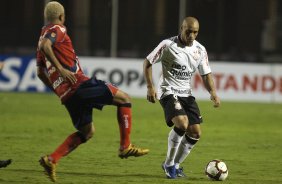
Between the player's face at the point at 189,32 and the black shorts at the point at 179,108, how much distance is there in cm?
73

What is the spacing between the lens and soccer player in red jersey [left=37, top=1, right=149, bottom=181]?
8180 millimetres

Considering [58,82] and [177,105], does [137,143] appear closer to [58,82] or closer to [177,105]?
[177,105]

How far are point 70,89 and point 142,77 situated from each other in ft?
46.4

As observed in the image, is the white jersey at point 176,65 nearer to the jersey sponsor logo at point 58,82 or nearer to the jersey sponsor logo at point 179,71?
the jersey sponsor logo at point 179,71

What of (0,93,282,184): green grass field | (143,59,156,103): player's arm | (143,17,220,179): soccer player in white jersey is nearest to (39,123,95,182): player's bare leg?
(0,93,282,184): green grass field

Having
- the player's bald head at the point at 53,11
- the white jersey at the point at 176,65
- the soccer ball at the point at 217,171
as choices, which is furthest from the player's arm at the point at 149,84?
the player's bald head at the point at 53,11

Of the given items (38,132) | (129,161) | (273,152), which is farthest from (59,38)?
(38,132)

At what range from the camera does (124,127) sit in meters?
8.59

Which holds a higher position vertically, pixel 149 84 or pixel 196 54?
pixel 196 54

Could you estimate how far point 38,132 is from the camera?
1398cm

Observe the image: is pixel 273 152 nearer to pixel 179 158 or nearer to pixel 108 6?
pixel 179 158

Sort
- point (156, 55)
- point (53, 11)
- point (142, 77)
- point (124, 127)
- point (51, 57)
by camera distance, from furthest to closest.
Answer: point (142, 77) → point (156, 55) → point (124, 127) → point (53, 11) → point (51, 57)

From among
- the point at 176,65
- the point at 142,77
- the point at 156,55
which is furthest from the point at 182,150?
the point at 142,77

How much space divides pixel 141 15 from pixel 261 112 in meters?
6.74
